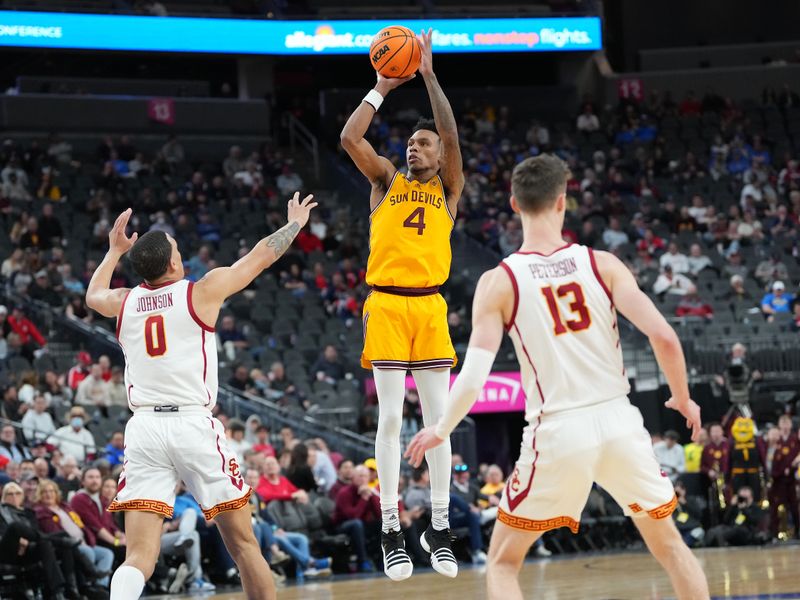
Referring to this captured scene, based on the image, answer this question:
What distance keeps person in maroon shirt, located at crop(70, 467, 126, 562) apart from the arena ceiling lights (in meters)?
16.1

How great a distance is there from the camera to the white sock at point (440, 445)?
8.91 metres

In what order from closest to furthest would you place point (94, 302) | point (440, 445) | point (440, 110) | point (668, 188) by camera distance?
point (94, 302), point (440, 110), point (440, 445), point (668, 188)

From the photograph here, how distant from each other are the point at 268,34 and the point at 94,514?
59.5ft

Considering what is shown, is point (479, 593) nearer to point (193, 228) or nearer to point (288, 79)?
point (193, 228)

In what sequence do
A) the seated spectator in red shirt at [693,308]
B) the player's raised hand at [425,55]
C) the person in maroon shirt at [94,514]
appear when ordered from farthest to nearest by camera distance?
the seated spectator in red shirt at [693,308]
the person in maroon shirt at [94,514]
the player's raised hand at [425,55]

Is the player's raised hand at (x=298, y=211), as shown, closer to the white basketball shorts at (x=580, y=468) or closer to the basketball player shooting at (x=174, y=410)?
the basketball player shooting at (x=174, y=410)

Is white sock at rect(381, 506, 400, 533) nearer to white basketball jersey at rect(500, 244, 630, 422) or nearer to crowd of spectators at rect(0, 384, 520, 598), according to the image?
white basketball jersey at rect(500, 244, 630, 422)

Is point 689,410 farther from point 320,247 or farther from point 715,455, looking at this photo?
Result: point 320,247

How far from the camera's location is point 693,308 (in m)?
23.0

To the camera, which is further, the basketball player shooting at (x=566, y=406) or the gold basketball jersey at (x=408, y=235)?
the gold basketball jersey at (x=408, y=235)

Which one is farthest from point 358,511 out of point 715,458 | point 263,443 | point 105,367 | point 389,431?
point 389,431

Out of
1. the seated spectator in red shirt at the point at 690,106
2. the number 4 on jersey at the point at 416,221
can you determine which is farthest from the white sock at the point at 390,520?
the seated spectator in red shirt at the point at 690,106

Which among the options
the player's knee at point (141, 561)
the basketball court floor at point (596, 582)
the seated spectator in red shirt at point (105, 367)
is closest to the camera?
the player's knee at point (141, 561)

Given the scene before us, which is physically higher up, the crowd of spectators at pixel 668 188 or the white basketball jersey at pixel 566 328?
Answer: the crowd of spectators at pixel 668 188
